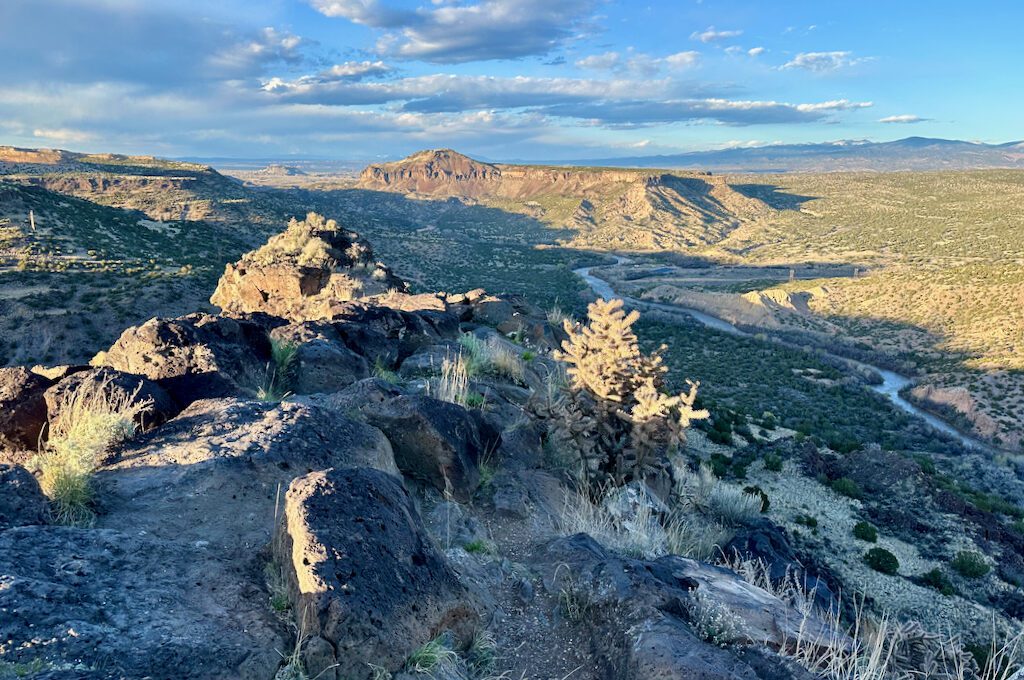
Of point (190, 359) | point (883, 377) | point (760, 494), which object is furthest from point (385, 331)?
point (883, 377)

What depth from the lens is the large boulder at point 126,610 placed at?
261 cm

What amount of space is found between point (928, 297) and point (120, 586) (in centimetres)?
6749

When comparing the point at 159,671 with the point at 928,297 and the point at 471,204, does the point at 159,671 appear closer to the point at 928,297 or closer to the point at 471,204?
the point at 928,297

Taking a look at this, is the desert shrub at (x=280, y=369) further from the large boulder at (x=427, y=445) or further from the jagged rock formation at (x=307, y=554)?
the large boulder at (x=427, y=445)

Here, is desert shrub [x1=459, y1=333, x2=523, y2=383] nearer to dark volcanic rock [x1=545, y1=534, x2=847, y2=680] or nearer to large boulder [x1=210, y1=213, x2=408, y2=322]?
dark volcanic rock [x1=545, y1=534, x2=847, y2=680]

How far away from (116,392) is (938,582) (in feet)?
45.7

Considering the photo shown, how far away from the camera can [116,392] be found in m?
5.28

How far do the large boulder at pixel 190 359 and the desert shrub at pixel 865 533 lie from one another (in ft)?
42.2

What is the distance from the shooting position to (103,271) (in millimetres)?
33562

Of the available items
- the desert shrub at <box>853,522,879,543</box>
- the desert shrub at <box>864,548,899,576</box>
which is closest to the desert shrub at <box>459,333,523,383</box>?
the desert shrub at <box>864,548,899,576</box>

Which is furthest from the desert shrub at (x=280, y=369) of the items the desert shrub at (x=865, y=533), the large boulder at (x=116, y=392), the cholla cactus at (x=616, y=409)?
the desert shrub at (x=865, y=533)

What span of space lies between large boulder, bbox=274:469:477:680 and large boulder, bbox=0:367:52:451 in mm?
2988

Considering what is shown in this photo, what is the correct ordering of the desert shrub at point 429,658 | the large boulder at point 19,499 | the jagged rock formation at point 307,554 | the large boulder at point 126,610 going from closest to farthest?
1. the large boulder at point 126,610
2. the jagged rock formation at point 307,554
3. the desert shrub at point 429,658
4. the large boulder at point 19,499

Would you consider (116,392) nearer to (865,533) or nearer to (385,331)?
(385,331)
